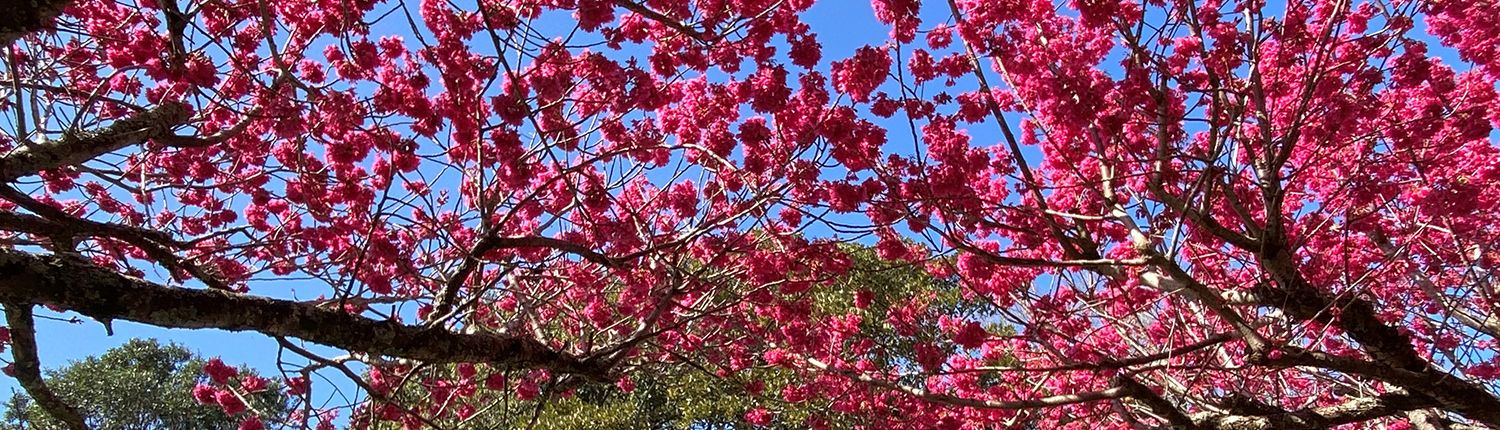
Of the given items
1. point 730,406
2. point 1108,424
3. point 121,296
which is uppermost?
point 730,406

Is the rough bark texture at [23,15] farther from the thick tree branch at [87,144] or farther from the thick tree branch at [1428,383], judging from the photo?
the thick tree branch at [1428,383]

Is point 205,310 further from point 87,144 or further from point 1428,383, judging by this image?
point 1428,383

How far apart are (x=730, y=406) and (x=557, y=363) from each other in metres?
7.17

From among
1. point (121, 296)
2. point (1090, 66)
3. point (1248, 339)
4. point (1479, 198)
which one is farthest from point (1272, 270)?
point (121, 296)

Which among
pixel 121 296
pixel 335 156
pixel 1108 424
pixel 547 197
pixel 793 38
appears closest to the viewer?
pixel 121 296

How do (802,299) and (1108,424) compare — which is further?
(1108,424)

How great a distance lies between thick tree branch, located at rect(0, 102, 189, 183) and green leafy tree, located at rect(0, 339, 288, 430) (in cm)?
1513

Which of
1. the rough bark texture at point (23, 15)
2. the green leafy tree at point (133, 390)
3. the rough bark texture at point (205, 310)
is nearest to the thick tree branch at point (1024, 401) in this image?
the rough bark texture at point (205, 310)

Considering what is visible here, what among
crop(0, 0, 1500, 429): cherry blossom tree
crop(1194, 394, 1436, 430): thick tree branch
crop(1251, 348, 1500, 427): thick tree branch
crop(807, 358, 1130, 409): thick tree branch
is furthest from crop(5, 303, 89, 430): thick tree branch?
crop(1194, 394, 1436, 430): thick tree branch

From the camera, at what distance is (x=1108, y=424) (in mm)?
7699

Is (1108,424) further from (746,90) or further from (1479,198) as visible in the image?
(746,90)

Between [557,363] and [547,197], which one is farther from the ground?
[547,197]

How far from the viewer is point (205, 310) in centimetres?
338

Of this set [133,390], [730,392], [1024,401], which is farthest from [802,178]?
[133,390]
